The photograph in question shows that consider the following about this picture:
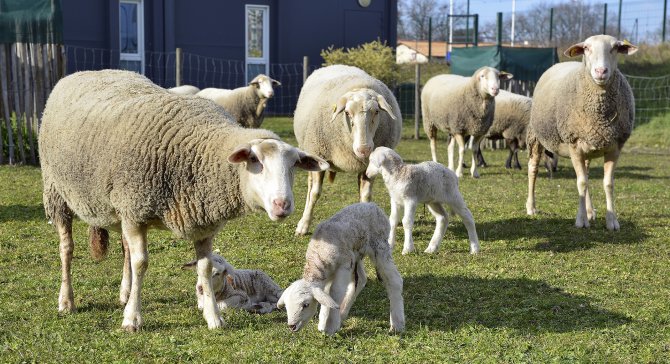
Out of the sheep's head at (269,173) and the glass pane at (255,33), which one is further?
the glass pane at (255,33)

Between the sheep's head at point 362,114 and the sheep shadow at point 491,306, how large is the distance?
178 cm

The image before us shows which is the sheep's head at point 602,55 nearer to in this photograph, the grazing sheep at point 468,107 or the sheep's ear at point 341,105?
the sheep's ear at point 341,105

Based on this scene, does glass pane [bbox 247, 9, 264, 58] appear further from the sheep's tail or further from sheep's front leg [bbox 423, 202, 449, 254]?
the sheep's tail

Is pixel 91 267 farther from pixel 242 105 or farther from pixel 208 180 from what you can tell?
pixel 242 105

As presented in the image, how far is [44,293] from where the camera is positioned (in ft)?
20.9

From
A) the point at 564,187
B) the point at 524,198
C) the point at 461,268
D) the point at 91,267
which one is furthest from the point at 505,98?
the point at 91,267

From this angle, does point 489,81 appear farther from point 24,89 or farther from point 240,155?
point 240,155

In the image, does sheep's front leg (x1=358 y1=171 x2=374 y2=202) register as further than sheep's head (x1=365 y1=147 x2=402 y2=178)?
Yes

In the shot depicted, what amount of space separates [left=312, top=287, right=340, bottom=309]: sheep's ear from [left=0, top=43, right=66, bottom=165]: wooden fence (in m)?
10.4

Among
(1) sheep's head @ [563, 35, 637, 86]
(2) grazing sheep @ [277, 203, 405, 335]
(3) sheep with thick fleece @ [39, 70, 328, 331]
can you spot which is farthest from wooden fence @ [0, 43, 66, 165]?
(2) grazing sheep @ [277, 203, 405, 335]

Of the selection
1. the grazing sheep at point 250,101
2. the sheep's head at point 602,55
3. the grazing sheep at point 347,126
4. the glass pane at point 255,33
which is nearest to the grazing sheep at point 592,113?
the sheep's head at point 602,55

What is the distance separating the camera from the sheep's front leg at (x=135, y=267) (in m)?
5.40

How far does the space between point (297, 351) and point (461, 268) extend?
8.65 feet

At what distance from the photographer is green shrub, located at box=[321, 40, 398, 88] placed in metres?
Answer: 23.2
